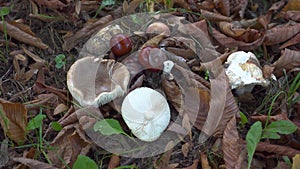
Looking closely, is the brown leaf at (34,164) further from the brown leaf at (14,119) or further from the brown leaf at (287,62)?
the brown leaf at (287,62)

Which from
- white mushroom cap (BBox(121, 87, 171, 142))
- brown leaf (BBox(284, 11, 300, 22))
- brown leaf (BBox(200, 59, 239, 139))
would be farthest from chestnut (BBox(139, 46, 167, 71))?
brown leaf (BBox(284, 11, 300, 22))

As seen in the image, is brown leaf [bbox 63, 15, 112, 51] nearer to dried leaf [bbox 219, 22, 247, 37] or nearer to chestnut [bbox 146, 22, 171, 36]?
chestnut [bbox 146, 22, 171, 36]

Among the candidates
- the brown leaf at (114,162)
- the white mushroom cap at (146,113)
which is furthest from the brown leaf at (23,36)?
the brown leaf at (114,162)

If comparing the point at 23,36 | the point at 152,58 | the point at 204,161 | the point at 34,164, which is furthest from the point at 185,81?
the point at 23,36

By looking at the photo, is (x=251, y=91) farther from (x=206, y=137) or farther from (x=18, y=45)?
(x=18, y=45)

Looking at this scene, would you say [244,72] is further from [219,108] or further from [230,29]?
[230,29]
